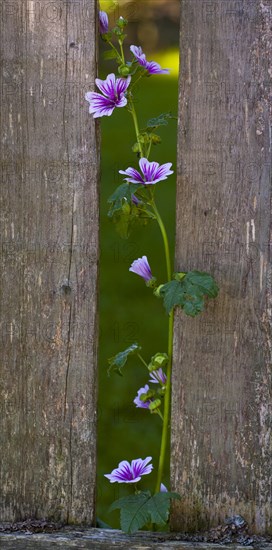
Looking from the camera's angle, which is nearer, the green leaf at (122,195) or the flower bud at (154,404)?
the green leaf at (122,195)

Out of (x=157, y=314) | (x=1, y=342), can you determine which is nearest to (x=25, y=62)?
(x=1, y=342)

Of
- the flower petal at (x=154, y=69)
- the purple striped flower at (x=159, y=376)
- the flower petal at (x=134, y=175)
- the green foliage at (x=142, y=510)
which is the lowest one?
the green foliage at (x=142, y=510)

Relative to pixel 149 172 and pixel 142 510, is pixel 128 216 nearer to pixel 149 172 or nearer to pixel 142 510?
pixel 149 172

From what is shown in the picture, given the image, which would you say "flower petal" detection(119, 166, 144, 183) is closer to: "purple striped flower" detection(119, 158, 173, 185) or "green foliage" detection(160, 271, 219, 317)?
"purple striped flower" detection(119, 158, 173, 185)

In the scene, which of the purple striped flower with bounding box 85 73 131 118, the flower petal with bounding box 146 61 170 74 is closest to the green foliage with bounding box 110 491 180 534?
the purple striped flower with bounding box 85 73 131 118

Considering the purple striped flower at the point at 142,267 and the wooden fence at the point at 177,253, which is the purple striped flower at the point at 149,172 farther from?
the purple striped flower at the point at 142,267

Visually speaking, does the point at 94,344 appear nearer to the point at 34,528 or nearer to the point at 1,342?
the point at 1,342

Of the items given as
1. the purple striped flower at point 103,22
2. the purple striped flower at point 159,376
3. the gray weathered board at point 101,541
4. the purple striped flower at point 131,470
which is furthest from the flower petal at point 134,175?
the gray weathered board at point 101,541
